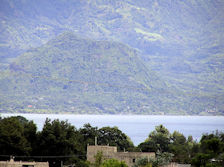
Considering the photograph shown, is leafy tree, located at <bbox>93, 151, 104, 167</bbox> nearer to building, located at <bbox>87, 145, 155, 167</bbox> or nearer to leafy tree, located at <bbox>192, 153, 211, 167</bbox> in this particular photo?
building, located at <bbox>87, 145, 155, 167</bbox>

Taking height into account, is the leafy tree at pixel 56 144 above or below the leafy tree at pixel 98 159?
above

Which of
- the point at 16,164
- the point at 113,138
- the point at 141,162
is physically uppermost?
the point at 113,138

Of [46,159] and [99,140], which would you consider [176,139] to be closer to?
[99,140]

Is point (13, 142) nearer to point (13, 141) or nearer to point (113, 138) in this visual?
point (13, 141)

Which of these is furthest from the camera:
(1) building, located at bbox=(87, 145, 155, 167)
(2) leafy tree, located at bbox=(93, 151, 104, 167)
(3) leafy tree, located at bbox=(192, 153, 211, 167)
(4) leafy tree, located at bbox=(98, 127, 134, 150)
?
(4) leafy tree, located at bbox=(98, 127, 134, 150)

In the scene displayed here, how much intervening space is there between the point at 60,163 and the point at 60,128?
3.93m

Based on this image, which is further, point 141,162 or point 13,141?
point 13,141

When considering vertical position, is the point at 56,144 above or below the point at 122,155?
above

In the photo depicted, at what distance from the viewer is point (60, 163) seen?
5241 cm

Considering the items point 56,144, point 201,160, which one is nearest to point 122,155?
point 201,160

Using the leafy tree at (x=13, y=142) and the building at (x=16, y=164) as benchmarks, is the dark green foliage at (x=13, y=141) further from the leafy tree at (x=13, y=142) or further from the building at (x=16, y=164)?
the building at (x=16, y=164)

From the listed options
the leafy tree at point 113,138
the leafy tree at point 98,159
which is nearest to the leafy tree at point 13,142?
the leafy tree at point 98,159

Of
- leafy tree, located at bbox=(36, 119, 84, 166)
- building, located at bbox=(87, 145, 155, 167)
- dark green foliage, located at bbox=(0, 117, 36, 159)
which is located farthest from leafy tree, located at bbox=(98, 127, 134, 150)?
building, located at bbox=(87, 145, 155, 167)

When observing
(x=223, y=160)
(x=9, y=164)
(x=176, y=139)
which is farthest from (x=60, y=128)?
(x=176, y=139)
